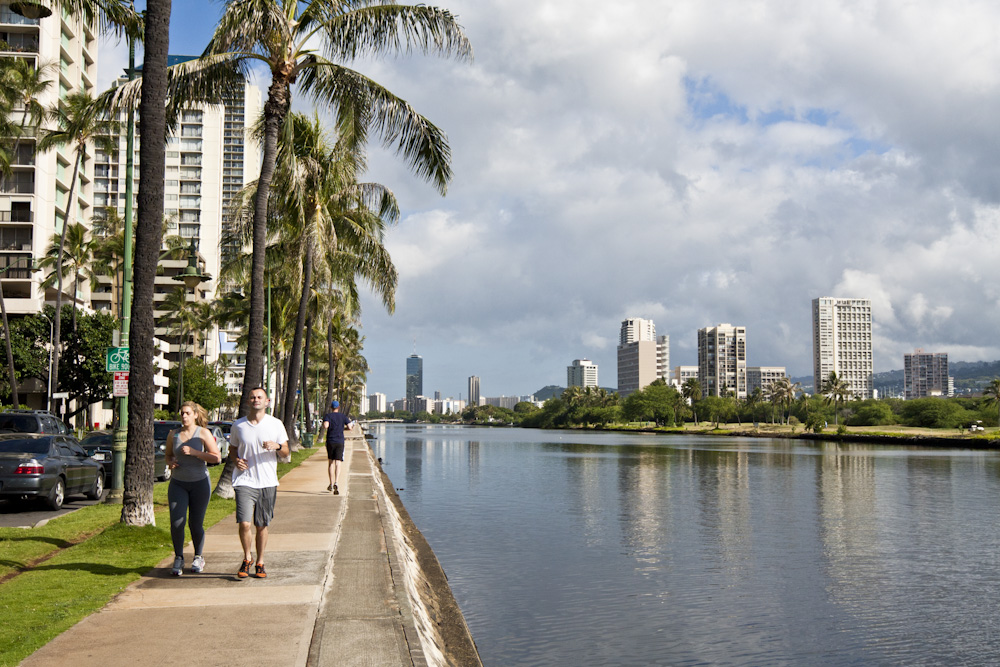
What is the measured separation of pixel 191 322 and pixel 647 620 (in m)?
74.6

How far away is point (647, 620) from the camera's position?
41.0 ft

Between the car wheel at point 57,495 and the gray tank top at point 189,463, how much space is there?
969cm

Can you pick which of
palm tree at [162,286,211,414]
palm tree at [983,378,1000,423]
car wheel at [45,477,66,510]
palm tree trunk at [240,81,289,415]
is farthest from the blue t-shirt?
palm tree at [983,378,1000,423]

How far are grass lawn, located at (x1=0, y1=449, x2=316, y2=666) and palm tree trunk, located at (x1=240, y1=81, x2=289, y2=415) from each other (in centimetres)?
440

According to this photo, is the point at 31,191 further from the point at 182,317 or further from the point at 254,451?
the point at 254,451

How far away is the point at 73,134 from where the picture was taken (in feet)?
55.6

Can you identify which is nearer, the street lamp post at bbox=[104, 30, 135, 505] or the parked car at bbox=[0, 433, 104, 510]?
the parked car at bbox=[0, 433, 104, 510]

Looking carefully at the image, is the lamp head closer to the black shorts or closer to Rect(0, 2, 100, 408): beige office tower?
the black shorts

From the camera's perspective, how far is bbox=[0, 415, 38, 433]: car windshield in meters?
22.2

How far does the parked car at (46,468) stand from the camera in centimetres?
1664

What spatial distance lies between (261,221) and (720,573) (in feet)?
38.8

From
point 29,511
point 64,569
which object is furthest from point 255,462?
point 29,511

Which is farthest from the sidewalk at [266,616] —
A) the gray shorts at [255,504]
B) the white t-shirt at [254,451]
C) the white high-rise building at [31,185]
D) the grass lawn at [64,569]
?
the white high-rise building at [31,185]

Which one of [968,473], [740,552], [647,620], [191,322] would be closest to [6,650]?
[647,620]
